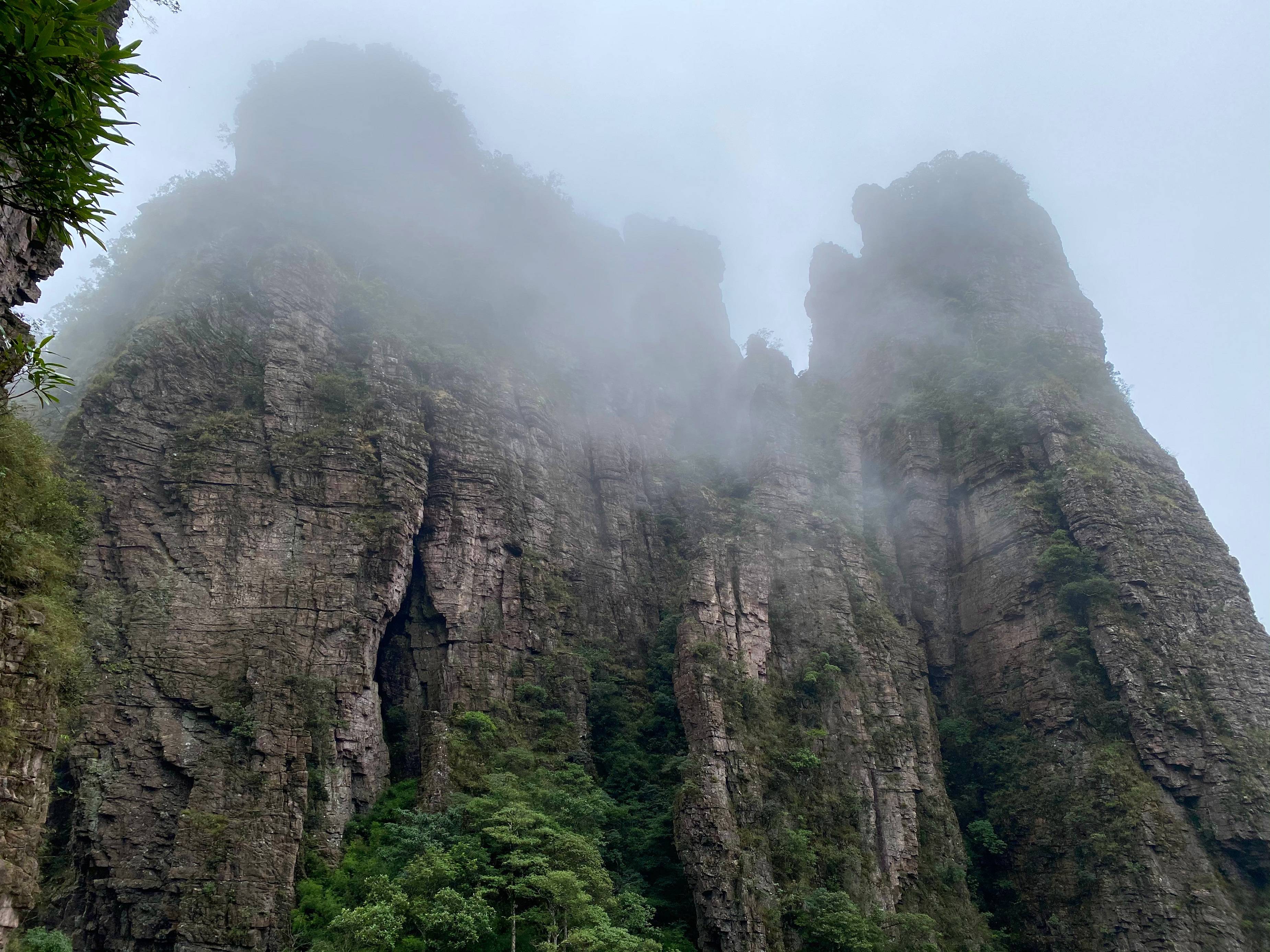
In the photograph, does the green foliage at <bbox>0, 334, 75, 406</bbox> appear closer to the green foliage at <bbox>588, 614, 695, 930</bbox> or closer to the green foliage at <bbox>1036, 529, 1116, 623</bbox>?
the green foliage at <bbox>588, 614, 695, 930</bbox>

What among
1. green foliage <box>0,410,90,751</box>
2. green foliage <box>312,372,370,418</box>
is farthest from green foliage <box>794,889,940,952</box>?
green foliage <box>312,372,370,418</box>

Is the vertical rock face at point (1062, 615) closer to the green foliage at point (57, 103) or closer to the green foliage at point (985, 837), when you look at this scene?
the green foliage at point (985, 837)

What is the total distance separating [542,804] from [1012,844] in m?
21.4

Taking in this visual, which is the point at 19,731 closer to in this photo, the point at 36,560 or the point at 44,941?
the point at 36,560

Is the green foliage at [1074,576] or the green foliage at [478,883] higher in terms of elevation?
the green foliage at [1074,576]

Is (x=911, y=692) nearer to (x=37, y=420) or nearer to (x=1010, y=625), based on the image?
(x=1010, y=625)

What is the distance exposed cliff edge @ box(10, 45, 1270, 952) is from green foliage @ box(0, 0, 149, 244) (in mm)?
21696

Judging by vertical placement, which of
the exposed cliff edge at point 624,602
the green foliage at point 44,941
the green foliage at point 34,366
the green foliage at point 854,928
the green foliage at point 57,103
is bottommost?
the green foliage at point 44,941

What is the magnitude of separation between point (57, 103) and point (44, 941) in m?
18.4

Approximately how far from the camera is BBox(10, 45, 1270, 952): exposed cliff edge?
25281 millimetres

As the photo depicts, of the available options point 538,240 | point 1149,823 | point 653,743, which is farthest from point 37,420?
point 1149,823

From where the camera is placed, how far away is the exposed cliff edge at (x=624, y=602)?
Result: 2528 cm

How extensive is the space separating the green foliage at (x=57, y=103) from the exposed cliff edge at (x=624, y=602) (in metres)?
21.7

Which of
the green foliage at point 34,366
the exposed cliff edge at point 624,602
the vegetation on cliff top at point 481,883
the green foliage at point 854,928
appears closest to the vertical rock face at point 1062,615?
the exposed cliff edge at point 624,602
